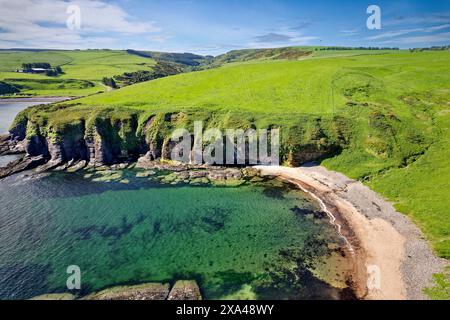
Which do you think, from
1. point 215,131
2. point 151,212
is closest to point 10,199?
point 151,212

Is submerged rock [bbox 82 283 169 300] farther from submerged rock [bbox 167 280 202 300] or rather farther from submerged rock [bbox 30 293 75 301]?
submerged rock [bbox 30 293 75 301]

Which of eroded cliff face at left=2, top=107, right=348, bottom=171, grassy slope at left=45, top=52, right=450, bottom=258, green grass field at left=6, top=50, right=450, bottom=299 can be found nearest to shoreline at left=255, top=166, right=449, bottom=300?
green grass field at left=6, top=50, right=450, bottom=299

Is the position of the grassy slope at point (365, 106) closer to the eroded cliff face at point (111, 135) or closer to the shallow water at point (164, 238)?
the eroded cliff face at point (111, 135)

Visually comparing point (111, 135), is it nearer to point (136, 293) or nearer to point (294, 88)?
point (136, 293)

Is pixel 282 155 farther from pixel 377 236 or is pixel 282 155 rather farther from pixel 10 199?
pixel 10 199

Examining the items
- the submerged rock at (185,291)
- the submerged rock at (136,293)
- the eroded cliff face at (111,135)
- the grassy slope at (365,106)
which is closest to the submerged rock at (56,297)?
the submerged rock at (136,293)
